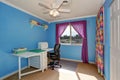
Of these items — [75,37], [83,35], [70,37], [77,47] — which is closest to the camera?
[83,35]

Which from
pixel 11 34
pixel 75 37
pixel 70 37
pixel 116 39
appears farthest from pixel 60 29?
pixel 116 39

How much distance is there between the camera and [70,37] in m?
4.66

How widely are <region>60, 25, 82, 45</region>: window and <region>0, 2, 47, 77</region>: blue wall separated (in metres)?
1.90

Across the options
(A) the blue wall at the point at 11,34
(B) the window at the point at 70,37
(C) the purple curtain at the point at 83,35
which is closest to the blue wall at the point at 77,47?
(C) the purple curtain at the point at 83,35

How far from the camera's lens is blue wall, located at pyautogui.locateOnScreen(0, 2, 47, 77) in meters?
2.64

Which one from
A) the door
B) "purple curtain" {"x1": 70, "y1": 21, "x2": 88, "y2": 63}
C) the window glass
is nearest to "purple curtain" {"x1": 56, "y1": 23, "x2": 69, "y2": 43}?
the window glass

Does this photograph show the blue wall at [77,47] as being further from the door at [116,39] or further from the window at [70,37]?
the door at [116,39]

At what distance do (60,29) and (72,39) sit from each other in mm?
874

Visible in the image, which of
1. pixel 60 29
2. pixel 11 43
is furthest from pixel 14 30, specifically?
pixel 60 29

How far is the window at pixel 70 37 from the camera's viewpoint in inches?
177

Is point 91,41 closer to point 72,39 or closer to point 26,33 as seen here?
point 72,39

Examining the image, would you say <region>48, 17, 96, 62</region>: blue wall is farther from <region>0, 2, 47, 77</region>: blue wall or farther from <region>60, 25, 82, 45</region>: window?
<region>0, 2, 47, 77</region>: blue wall

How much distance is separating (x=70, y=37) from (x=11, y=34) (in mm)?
Result: 2848

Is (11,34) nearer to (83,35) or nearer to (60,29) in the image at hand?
(60,29)
